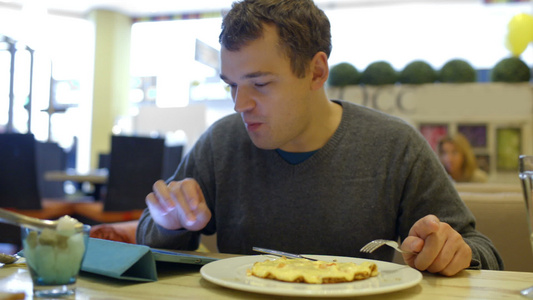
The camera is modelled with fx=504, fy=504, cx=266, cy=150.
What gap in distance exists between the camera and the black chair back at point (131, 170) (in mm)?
3635

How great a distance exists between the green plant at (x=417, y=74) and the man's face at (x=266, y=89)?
3.75m

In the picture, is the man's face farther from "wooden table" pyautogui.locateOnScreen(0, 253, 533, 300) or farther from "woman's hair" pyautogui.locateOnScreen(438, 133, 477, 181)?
"woman's hair" pyautogui.locateOnScreen(438, 133, 477, 181)

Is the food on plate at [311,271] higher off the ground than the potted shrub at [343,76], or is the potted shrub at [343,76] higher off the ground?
the potted shrub at [343,76]

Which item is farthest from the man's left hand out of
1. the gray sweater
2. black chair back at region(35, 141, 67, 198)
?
black chair back at region(35, 141, 67, 198)

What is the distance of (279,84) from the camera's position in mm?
1144

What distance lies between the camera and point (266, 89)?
1.13 m

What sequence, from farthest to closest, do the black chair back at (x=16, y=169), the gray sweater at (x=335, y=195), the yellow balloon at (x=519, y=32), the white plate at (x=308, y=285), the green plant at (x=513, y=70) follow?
the green plant at (x=513, y=70) → the yellow balloon at (x=519, y=32) → the black chair back at (x=16, y=169) → the gray sweater at (x=335, y=195) → the white plate at (x=308, y=285)

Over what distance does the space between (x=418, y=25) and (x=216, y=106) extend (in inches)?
131

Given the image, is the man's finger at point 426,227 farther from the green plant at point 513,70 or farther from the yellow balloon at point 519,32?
the green plant at point 513,70

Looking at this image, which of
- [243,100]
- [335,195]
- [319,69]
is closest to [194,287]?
[243,100]

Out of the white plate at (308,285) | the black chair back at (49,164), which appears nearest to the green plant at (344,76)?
the black chair back at (49,164)

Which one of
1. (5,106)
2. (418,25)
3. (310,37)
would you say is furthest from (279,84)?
(5,106)

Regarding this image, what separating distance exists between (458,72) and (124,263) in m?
4.48

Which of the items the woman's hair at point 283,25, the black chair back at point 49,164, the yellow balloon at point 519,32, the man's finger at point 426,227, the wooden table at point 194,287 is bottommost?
the black chair back at point 49,164
